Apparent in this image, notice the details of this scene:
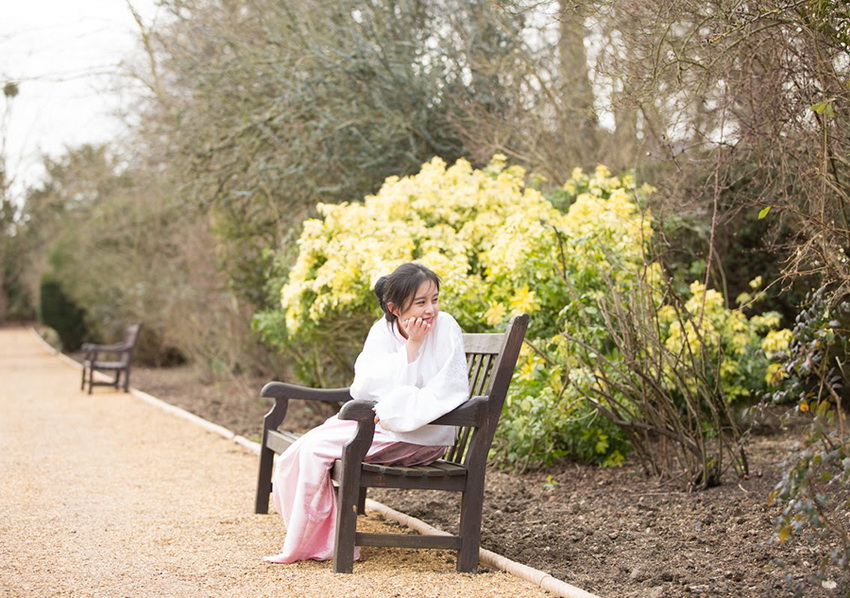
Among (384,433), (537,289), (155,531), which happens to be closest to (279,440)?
(155,531)

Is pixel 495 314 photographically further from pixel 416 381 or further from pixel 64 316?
pixel 64 316

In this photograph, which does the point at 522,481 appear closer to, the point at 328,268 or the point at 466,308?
the point at 466,308

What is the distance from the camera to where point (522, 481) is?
6.09 meters

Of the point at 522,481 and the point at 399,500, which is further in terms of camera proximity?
the point at 522,481

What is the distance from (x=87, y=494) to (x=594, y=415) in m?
3.25

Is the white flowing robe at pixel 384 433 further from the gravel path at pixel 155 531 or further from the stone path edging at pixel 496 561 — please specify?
the stone path edging at pixel 496 561

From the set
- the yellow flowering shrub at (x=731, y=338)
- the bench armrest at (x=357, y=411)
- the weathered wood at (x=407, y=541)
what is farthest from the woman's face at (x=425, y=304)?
the yellow flowering shrub at (x=731, y=338)

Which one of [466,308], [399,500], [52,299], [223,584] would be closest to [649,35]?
[466,308]

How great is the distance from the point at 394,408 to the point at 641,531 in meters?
1.47

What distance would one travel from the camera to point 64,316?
912 inches

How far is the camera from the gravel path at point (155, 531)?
3.78 meters

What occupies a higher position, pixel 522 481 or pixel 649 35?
pixel 649 35

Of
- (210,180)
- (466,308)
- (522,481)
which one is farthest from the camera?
(210,180)

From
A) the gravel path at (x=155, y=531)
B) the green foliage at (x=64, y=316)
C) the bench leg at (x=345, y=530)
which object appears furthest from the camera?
the green foliage at (x=64, y=316)
